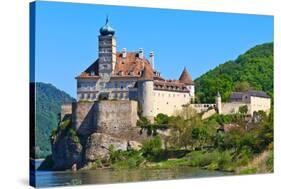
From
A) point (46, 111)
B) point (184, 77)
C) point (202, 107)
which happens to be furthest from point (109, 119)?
point (202, 107)

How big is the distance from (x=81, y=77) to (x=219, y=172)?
3.38 m

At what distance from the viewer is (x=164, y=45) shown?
49.8 ft

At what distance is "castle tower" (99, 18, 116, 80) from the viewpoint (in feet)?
47.5

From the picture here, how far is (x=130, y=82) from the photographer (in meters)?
15.1

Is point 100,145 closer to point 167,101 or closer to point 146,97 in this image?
point 146,97

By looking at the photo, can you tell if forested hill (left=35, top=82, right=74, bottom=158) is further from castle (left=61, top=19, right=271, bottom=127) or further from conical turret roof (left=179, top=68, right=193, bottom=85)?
conical turret roof (left=179, top=68, right=193, bottom=85)

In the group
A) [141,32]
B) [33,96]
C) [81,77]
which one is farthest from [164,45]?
[33,96]

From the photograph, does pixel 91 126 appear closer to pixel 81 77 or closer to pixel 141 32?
pixel 81 77

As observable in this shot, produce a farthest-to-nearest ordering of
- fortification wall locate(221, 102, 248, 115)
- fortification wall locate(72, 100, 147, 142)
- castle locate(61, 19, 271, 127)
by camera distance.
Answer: fortification wall locate(221, 102, 248, 115) → fortification wall locate(72, 100, 147, 142) → castle locate(61, 19, 271, 127)

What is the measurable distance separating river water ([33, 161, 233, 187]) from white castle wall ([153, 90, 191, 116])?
1129 mm

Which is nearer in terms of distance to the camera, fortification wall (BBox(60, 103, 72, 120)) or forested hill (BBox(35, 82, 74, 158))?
forested hill (BBox(35, 82, 74, 158))

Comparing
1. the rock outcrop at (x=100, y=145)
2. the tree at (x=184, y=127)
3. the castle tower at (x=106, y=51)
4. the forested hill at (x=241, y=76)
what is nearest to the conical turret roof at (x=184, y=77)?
the forested hill at (x=241, y=76)

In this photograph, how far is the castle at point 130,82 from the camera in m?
14.6

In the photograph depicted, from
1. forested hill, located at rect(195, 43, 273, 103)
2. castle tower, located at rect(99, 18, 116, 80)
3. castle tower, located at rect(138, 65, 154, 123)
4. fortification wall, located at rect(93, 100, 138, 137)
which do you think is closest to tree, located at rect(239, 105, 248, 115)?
forested hill, located at rect(195, 43, 273, 103)
